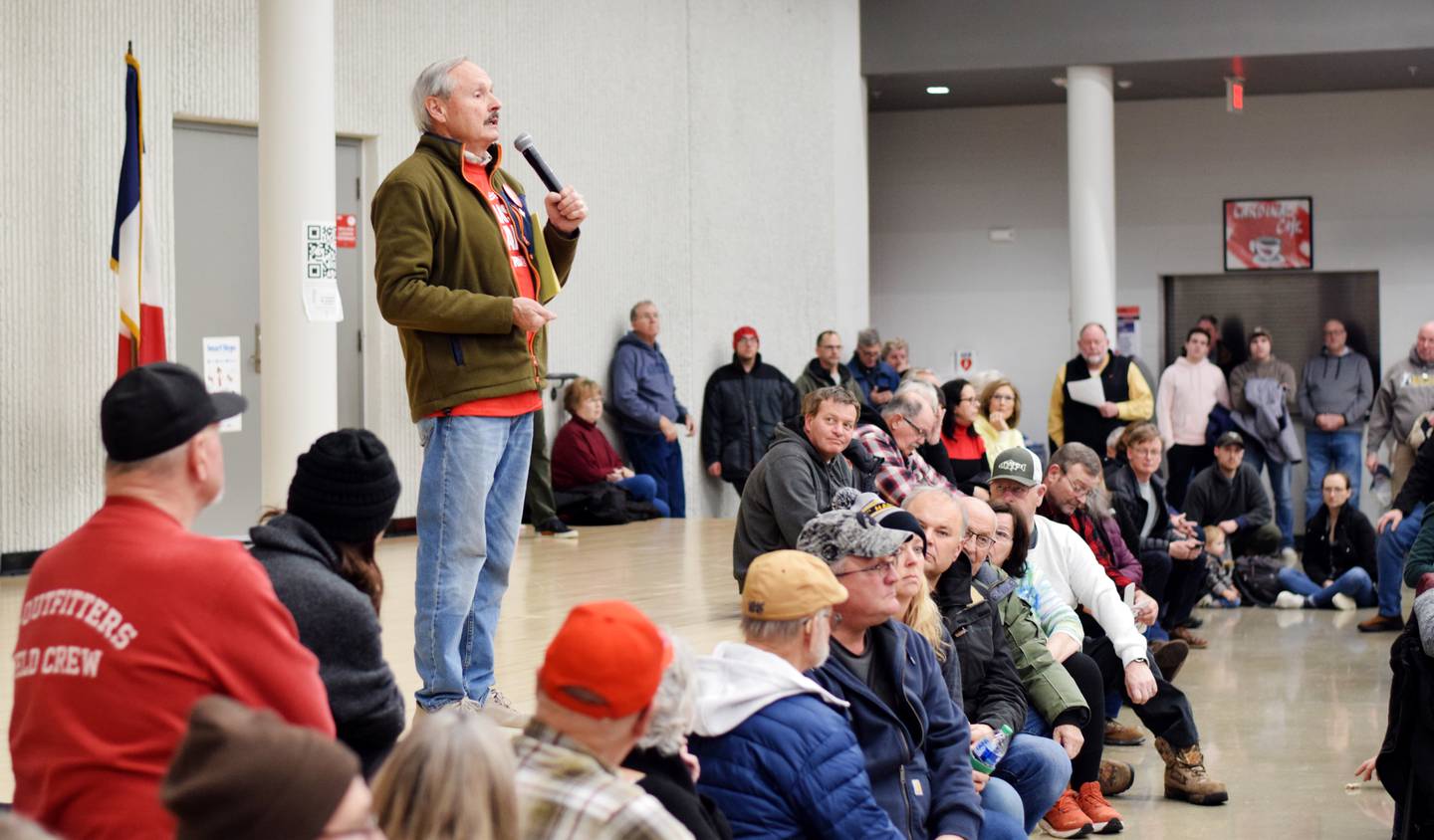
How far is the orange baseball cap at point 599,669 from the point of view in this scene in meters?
2.02

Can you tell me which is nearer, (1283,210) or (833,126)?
(833,126)

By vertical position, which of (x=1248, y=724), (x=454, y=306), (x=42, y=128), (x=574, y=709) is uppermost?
(x=42, y=128)

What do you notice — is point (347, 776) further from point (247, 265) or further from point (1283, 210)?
point (1283, 210)

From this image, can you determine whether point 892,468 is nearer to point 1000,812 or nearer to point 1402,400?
point 1000,812

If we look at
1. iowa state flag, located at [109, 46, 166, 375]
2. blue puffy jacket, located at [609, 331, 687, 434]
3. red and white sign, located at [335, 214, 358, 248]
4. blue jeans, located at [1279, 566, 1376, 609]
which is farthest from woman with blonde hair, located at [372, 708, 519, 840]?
blue jeans, located at [1279, 566, 1376, 609]

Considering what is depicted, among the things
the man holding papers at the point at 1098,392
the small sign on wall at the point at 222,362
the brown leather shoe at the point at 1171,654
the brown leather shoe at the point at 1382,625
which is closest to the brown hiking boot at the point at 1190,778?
the brown leather shoe at the point at 1171,654

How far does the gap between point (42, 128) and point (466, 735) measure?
20.9ft

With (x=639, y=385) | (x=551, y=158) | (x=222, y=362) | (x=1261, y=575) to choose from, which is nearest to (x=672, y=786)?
(x=222, y=362)

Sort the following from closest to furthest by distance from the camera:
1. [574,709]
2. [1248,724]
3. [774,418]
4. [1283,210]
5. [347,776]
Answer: [347,776], [574,709], [1248,724], [774,418], [1283,210]

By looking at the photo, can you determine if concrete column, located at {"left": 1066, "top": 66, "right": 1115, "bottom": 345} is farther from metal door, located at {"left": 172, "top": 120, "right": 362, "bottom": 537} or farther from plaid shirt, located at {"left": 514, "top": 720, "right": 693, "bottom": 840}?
plaid shirt, located at {"left": 514, "top": 720, "right": 693, "bottom": 840}

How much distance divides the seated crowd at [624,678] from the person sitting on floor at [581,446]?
11.6 ft

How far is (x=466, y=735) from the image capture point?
1748 millimetres

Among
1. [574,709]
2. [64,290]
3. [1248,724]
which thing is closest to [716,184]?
[64,290]

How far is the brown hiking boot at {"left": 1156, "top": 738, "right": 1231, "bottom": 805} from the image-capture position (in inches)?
213
